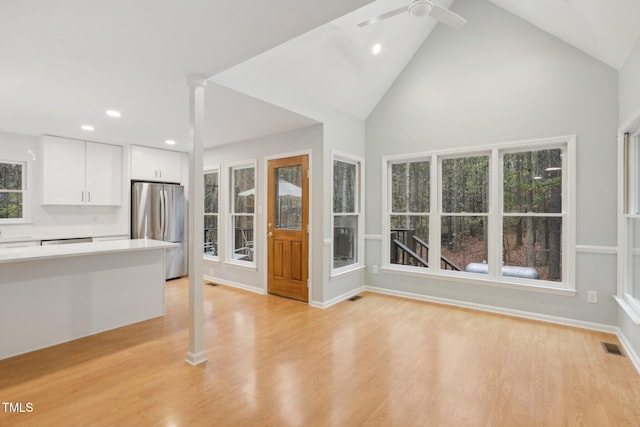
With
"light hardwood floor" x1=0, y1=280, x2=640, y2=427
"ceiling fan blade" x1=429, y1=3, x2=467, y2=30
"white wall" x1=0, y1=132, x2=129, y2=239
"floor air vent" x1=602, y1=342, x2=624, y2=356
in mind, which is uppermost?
"ceiling fan blade" x1=429, y1=3, x2=467, y2=30

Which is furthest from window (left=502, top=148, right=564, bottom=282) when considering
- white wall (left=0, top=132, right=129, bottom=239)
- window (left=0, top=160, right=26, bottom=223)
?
window (left=0, top=160, right=26, bottom=223)

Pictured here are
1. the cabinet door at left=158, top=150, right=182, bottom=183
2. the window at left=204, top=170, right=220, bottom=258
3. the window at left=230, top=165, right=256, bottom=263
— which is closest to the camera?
the window at left=230, top=165, right=256, bottom=263

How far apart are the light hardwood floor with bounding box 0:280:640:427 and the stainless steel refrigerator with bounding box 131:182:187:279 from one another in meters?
2.34

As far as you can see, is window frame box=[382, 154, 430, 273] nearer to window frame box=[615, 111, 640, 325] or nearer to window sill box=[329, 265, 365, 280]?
window sill box=[329, 265, 365, 280]

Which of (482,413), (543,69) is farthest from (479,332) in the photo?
(543,69)

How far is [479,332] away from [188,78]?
387cm

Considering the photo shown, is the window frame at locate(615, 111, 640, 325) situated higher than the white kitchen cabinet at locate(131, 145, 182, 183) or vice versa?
the white kitchen cabinet at locate(131, 145, 182, 183)

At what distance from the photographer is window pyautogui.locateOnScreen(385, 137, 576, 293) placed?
365 cm

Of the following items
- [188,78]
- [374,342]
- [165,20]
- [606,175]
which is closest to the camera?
[165,20]

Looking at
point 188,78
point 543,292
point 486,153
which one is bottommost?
point 543,292

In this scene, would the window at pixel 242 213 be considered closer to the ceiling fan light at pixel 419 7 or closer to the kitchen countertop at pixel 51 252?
the kitchen countertop at pixel 51 252

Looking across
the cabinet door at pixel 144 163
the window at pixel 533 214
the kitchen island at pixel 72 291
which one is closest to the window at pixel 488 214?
the window at pixel 533 214

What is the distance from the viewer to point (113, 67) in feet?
8.41

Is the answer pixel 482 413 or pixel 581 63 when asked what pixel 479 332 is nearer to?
pixel 482 413
